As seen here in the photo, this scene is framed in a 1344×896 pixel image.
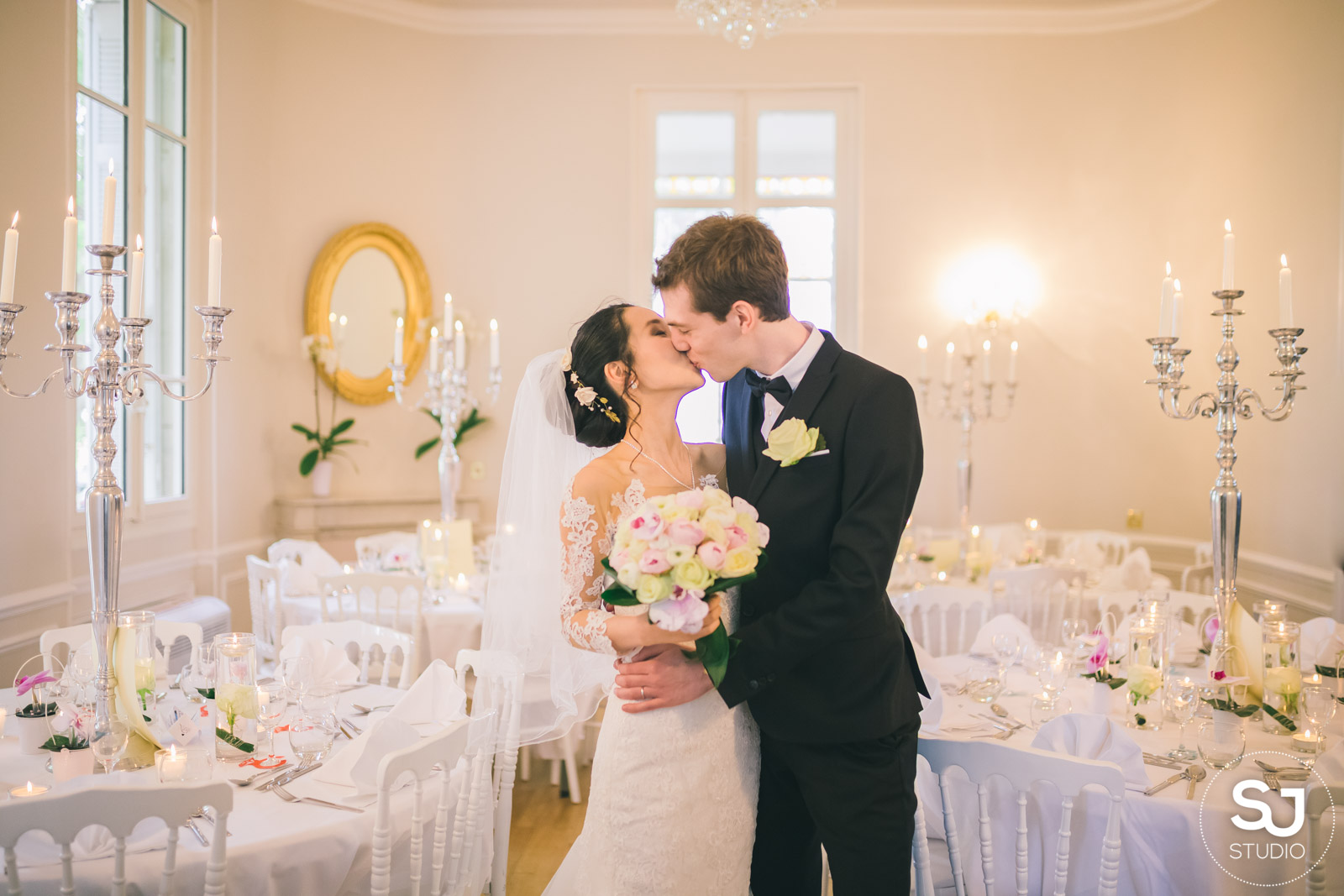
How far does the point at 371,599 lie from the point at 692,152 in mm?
3847

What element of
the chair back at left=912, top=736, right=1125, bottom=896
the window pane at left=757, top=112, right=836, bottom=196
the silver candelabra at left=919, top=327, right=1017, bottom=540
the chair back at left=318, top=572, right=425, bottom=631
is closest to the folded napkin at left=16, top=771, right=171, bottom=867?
the chair back at left=912, top=736, right=1125, bottom=896

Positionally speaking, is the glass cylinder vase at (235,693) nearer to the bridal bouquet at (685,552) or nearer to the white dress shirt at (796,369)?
the bridal bouquet at (685,552)

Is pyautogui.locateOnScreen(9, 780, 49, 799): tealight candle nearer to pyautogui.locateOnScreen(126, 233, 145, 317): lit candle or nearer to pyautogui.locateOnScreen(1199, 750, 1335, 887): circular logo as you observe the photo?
pyautogui.locateOnScreen(126, 233, 145, 317): lit candle

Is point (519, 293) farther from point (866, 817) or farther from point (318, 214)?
point (866, 817)

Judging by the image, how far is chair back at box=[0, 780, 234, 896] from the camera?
1531mm

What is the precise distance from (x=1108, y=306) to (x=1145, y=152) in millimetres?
1011

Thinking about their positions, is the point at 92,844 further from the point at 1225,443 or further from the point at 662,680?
the point at 1225,443

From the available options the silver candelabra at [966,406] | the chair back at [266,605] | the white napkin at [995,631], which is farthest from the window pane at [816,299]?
the chair back at [266,605]

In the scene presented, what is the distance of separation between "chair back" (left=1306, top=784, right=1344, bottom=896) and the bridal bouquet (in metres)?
1.18

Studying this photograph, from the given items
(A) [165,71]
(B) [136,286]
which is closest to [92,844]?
(B) [136,286]

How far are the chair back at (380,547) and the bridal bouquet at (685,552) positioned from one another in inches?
128

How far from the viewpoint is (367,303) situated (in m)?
6.02

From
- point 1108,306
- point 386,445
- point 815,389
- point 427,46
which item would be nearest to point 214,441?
point 386,445

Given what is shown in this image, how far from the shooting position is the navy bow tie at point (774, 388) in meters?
1.95
